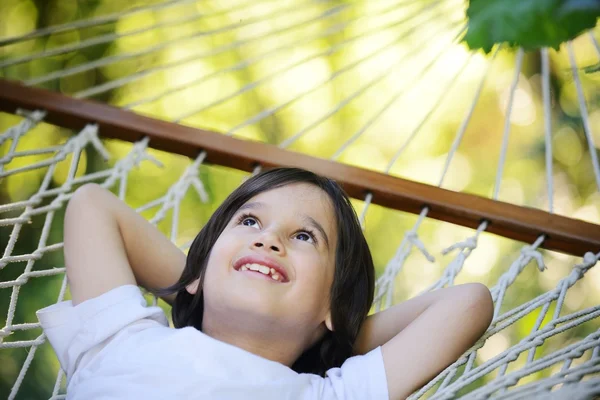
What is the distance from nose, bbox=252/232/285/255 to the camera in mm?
974

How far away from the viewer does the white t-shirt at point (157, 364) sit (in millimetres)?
877

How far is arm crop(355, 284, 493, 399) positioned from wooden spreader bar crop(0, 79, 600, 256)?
0.42m

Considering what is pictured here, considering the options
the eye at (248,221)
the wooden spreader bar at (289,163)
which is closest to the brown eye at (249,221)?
the eye at (248,221)

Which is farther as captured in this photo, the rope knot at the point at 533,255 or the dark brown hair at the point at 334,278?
the rope knot at the point at 533,255

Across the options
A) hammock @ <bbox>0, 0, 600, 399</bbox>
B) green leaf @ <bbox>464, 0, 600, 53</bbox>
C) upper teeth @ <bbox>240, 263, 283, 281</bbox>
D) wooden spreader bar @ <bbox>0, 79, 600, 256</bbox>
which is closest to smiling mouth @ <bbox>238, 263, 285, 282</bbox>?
upper teeth @ <bbox>240, 263, 283, 281</bbox>

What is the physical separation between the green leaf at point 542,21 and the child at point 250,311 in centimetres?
57

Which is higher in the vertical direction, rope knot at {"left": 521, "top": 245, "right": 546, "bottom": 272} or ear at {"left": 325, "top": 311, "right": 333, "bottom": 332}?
rope knot at {"left": 521, "top": 245, "right": 546, "bottom": 272}

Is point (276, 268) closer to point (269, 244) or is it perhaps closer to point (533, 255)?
point (269, 244)

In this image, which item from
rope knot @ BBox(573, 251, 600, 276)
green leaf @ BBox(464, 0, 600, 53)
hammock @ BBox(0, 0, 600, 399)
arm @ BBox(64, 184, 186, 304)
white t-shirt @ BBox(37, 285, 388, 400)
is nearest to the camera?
green leaf @ BBox(464, 0, 600, 53)

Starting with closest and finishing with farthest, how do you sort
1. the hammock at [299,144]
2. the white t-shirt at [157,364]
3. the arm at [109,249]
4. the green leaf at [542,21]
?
the green leaf at [542,21] → the white t-shirt at [157,364] → the arm at [109,249] → the hammock at [299,144]

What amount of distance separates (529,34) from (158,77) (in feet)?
13.5

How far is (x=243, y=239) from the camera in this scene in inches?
39.7

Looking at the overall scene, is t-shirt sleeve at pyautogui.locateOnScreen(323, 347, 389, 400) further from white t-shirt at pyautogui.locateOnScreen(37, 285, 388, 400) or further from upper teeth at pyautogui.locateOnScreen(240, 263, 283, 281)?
upper teeth at pyautogui.locateOnScreen(240, 263, 283, 281)

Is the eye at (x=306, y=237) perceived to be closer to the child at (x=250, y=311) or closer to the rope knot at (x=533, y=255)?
the child at (x=250, y=311)
